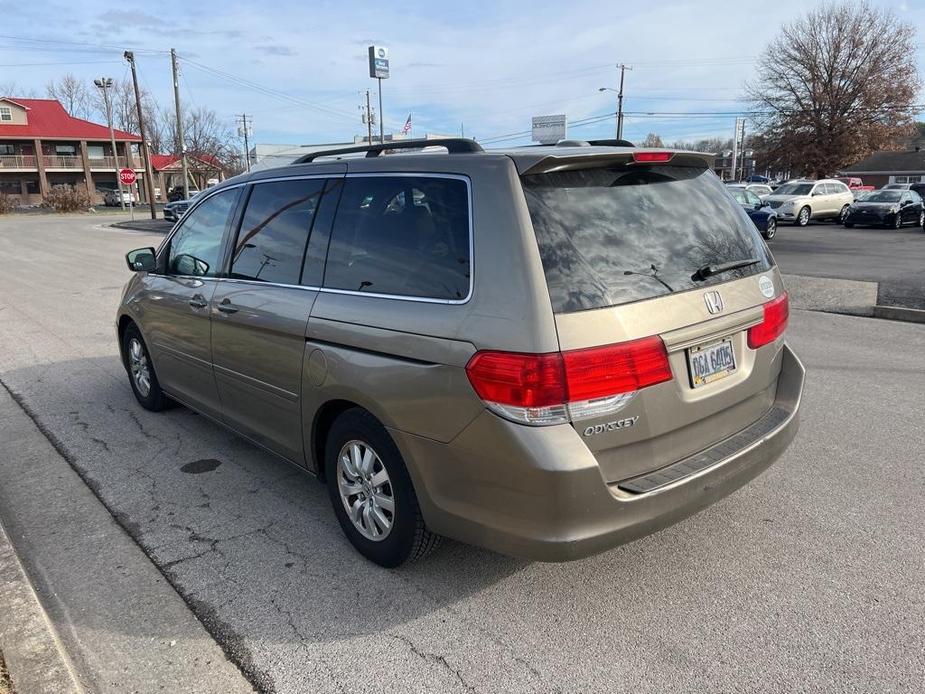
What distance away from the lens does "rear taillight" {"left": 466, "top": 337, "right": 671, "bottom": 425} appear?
2.42m

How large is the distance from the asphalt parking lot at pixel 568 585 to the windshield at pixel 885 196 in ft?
87.1

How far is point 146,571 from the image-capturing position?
10.6ft

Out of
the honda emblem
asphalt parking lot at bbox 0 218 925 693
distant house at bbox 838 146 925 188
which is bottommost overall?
asphalt parking lot at bbox 0 218 925 693

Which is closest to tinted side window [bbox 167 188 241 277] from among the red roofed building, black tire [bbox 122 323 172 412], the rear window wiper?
black tire [bbox 122 323 172 412]

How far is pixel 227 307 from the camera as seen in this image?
394cm

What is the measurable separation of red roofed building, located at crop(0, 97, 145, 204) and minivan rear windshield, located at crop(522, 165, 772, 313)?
72557mm

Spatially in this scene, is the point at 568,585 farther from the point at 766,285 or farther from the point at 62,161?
the point at 62,161

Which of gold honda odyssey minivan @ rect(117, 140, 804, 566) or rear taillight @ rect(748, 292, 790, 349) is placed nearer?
gold honda odyssey minivan @ rect(117, 140, 804, 566)

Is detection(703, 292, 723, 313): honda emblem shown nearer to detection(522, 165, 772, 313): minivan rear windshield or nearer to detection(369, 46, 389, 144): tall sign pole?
detection(522, 165, 772, 313): minivan rear windshield

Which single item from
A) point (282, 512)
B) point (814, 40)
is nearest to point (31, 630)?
point (282, 512)

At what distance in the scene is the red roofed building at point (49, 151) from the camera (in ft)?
216

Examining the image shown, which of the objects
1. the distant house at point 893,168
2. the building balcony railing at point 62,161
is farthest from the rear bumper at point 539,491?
the distant house at point 893,168

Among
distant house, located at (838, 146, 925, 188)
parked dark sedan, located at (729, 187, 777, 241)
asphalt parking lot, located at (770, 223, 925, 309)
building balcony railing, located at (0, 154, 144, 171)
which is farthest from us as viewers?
distant house, located at (838, 146, 925, 188)

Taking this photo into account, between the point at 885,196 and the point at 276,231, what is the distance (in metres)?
30.1
